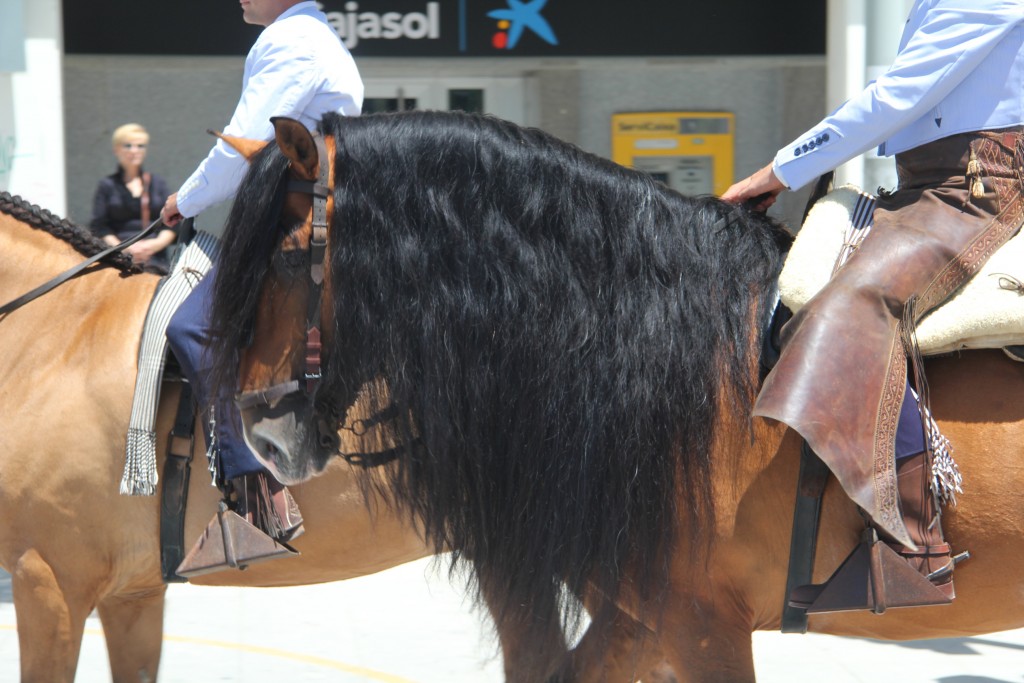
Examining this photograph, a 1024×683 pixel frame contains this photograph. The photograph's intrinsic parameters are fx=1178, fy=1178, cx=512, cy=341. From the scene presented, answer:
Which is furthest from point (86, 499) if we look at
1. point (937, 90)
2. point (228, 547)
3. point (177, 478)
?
point (937, 90)

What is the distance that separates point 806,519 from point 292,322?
116cm

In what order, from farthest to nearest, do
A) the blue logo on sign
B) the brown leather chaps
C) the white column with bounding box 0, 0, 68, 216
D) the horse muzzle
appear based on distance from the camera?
the blue logo on sign < the white column with bounding box 0, 0, 68, 216 < the horse muzzle < the brown leather chaps

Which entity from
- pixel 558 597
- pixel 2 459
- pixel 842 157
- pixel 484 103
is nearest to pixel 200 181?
pixel 2 459

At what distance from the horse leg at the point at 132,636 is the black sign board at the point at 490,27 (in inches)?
250

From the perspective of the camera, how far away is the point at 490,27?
9711mm

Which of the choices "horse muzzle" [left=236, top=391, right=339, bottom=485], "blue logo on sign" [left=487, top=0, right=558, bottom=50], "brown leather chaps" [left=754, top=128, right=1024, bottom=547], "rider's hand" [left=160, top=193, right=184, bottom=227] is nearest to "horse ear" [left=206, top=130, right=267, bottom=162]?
"horse muzzle" [left=236, top=391, right=339, bottom=485]

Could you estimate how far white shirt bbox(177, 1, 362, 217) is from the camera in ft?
10.8

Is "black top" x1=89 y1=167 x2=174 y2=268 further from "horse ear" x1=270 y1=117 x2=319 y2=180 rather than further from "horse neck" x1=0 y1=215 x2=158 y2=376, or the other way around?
"horse ear" x1=270 y1=117 x2=319 y2=180

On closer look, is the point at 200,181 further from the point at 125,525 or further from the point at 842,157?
the point at 842,157

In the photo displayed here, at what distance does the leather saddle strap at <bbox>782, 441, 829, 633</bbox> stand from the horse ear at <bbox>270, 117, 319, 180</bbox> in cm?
119

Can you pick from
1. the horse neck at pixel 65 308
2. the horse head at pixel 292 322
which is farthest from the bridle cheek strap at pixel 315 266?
the horse neck at pixel 65 308

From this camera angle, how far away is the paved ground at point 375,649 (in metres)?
4.89

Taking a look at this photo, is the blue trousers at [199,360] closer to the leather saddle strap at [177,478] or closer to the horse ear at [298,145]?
the leather saddle strap at [177,478]

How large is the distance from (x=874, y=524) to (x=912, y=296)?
48cm
